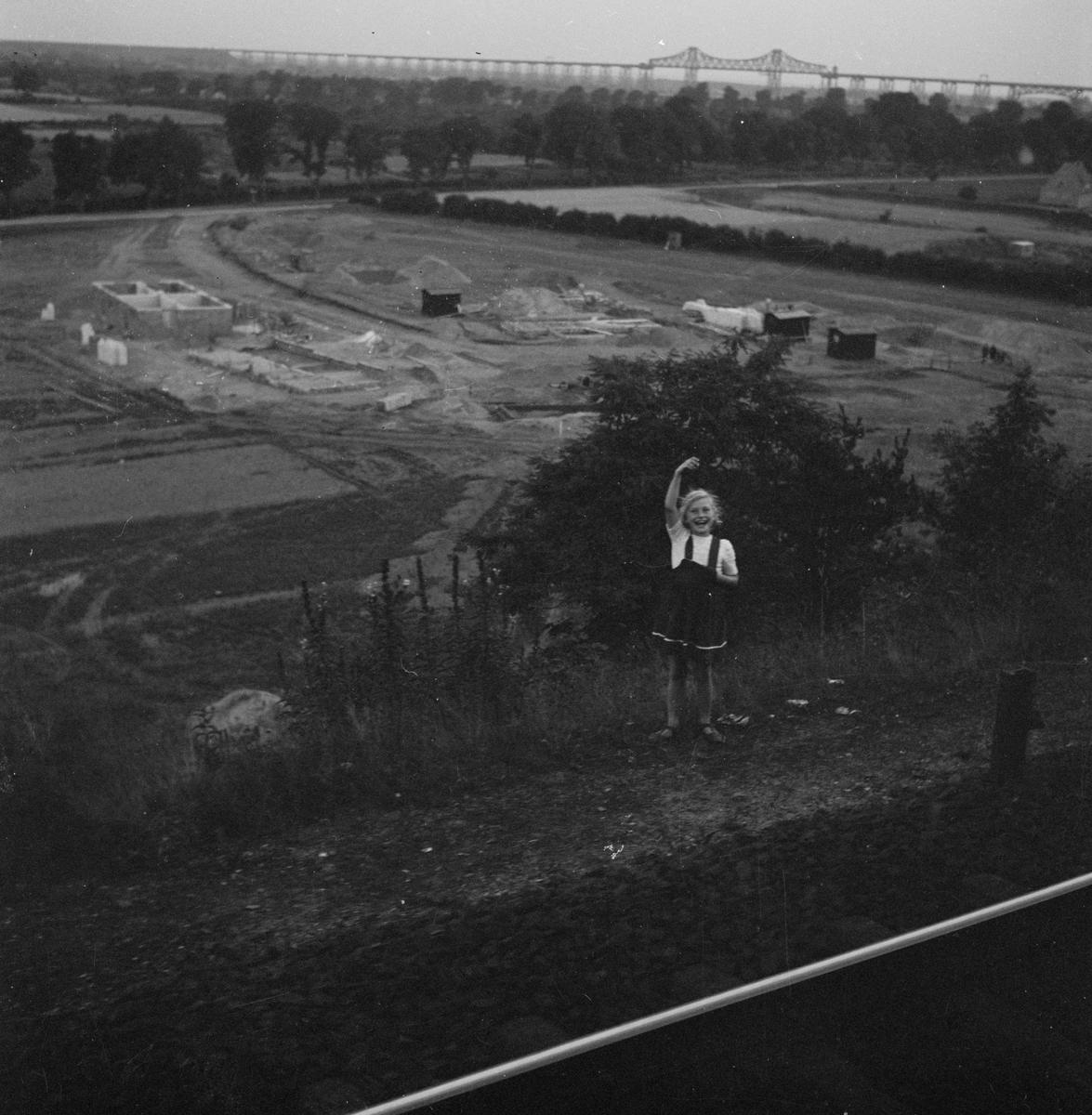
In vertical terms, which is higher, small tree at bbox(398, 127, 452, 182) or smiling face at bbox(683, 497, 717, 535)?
small tree at bbox(398, 127, 452, 182)

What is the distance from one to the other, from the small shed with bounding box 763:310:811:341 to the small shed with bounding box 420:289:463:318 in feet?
27.1

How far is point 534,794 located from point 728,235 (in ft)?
A: 78.6

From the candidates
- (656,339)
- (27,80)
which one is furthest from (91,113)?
Result: (656,339)

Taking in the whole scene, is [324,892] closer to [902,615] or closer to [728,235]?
[902,615]

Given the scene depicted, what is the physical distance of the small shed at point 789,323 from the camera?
88.0ft

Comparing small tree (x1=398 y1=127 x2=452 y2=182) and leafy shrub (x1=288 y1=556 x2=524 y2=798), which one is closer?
leafy shrub (x1=288 y1=556 x2=524 y2=798)

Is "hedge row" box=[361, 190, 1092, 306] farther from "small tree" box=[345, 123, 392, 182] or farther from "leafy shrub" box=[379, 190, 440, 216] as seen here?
"small tree" box=[345, 123, 392, 182]

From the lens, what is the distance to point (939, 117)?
17172 millimetres

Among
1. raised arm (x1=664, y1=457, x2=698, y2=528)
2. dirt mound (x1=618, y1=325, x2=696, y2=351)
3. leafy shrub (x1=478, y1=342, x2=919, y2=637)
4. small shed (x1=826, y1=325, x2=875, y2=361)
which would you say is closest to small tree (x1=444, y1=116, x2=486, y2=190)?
dirt mound (x1=618, y1=325, x2=696, y2=351)

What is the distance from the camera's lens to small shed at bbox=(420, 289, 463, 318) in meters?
31.4

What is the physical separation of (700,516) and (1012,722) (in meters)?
1.87

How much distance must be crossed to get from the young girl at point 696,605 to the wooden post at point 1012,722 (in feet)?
4.60

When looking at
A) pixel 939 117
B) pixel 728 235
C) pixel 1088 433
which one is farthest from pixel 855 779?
pixel 728 235

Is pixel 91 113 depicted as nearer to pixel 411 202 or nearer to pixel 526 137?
pixel 526 137
